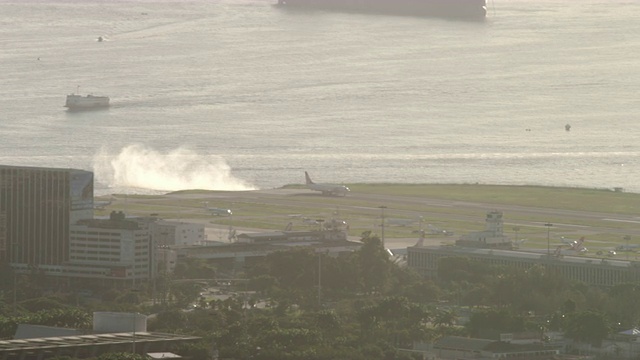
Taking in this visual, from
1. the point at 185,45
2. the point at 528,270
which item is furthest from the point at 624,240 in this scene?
the point at 185,45

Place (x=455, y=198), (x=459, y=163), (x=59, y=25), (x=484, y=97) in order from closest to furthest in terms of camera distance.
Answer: (x=455, y=198)
(x=459, y=163)
(x=484, y=97)
(x=59, y=25)

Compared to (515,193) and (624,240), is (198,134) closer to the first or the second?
(515,193)

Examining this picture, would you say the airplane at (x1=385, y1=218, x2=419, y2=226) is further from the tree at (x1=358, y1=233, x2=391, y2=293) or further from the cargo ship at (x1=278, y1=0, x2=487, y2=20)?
the cargo ship at (x1=278, y1=0, x2=487, y2=20)

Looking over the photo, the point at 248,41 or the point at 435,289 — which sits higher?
the point at 248,41

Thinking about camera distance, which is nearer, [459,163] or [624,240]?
[624,240]

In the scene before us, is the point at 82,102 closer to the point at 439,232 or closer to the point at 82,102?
the point at 82,102
